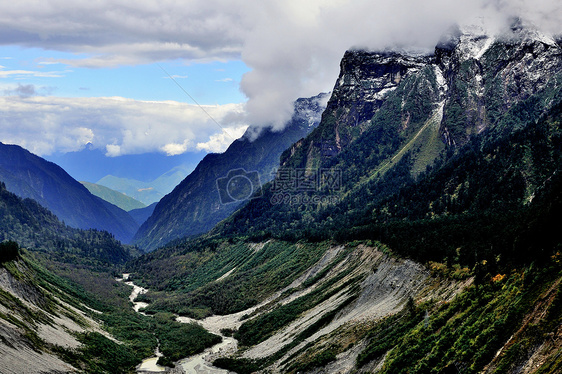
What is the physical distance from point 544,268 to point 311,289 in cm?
10631

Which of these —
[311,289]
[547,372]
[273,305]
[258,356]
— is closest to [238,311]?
[273,305]

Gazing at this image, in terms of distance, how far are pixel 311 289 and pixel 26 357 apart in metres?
93.4

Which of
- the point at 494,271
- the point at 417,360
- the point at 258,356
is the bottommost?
the point at 258,356

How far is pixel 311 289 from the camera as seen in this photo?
162 metres

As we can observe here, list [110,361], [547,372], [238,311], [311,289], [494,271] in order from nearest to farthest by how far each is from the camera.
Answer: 1. [547,372]
2. [494,271]
3. [110,361]
4. [311,289]
5. [238,311]

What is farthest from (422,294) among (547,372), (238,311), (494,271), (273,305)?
(238,311)

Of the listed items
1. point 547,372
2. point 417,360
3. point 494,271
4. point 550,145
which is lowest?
point 417,360

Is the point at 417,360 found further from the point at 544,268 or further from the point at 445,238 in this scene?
the point at 445,238

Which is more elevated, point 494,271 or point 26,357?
point 494,271

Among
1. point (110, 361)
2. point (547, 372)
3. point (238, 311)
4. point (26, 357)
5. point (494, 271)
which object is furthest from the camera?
point (238, 311)

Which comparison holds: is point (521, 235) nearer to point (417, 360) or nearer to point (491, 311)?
point (491, 311)

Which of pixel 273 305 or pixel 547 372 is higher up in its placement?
pixel 547 372

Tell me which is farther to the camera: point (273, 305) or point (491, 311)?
point (273, 305)

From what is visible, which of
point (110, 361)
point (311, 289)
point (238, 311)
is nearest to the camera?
point (110, 361)
